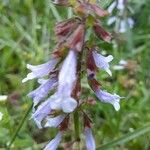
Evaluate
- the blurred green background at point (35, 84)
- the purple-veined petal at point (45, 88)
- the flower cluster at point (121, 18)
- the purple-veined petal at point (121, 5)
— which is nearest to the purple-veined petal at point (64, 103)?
the purple-veined petal at point (45, 88)

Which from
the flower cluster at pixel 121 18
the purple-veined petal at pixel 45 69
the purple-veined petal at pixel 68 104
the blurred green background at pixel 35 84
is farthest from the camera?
the flower cluster at pixel 121 18

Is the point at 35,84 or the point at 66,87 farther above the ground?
the point at 66,87

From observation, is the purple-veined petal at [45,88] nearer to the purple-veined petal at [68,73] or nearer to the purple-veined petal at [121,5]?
the purple-veined petal at [68,73]

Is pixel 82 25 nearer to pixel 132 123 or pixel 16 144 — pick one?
pixel 16 144

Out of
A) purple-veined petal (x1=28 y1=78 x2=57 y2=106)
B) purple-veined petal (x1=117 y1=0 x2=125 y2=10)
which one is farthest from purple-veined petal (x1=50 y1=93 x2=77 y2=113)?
purple-veined petal (x1=117 y1=0 x2=125 y2=10)

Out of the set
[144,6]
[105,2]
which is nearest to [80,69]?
[105,2]

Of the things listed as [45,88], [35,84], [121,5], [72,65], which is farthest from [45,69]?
[121,5]

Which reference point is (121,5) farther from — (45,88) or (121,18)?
(45,88)
